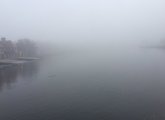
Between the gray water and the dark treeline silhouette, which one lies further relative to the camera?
the dark treeline silhouette

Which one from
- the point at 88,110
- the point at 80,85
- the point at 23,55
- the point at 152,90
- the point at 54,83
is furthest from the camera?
the point at 23,55

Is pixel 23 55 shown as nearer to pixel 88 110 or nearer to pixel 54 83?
pixel 54 83

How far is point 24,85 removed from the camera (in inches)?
1182

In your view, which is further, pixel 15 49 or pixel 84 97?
pixel 15 49

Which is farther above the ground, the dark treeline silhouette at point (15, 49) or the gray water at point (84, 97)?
the dark treeline silhouette at point (15, 49)

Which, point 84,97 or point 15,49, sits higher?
point 15,49

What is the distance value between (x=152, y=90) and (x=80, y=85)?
8.53 meters

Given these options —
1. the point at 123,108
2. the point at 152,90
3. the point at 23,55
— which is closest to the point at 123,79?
the point at 152,90

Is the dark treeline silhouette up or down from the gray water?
up

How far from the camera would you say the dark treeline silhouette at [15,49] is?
201ft

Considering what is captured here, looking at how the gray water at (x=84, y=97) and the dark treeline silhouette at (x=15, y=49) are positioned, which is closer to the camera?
the gray water at (x=84, y=97)

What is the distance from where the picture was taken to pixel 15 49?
65812 mm

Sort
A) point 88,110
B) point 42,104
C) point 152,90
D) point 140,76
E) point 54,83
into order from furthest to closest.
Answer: point 140,76 → point 54,83 → point 152,90 → point 42,104 → point 88,110

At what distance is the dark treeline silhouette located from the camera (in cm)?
6138
